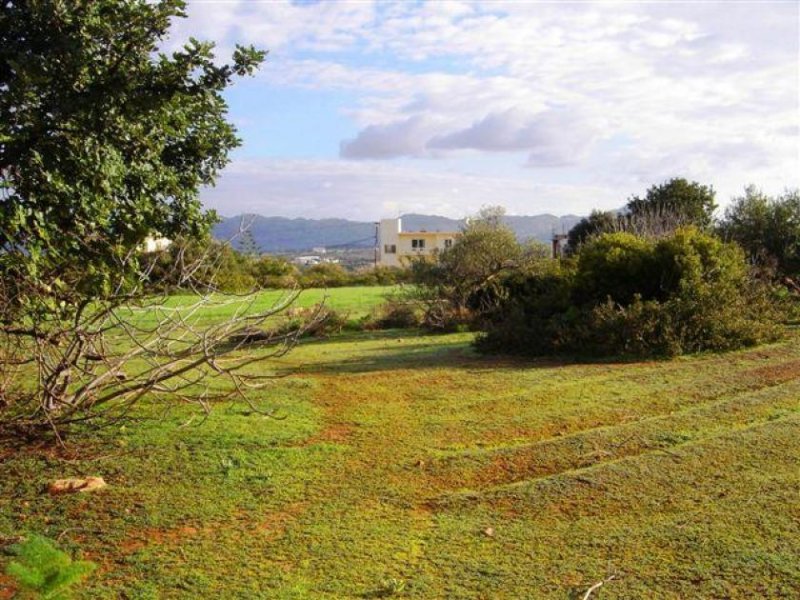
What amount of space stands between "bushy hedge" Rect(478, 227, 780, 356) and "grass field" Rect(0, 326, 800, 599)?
116 inches

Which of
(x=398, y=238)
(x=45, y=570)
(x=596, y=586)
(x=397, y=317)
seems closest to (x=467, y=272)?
(x=397, y=317)

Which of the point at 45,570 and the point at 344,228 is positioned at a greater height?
Answer: the point at 344,228

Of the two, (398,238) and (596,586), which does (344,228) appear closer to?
(398,238)

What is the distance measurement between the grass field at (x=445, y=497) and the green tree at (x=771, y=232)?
1145cm

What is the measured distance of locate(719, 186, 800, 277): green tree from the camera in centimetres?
2033

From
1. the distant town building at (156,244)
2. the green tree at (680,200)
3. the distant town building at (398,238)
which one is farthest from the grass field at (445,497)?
the distant town building at (398,238)

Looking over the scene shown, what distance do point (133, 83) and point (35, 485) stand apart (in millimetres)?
3620

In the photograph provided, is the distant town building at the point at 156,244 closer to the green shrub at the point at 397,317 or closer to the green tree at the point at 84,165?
the green tree at the point at 84,165

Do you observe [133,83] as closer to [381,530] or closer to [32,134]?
[32,134]

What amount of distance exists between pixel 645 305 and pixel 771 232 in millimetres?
10055

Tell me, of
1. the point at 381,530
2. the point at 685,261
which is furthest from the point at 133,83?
the point at 685,261

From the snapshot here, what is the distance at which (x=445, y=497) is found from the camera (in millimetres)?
6352

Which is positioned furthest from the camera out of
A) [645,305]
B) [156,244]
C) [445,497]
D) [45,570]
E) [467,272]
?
[467,272]

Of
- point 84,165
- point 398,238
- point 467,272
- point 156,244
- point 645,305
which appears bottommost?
point 645,305
